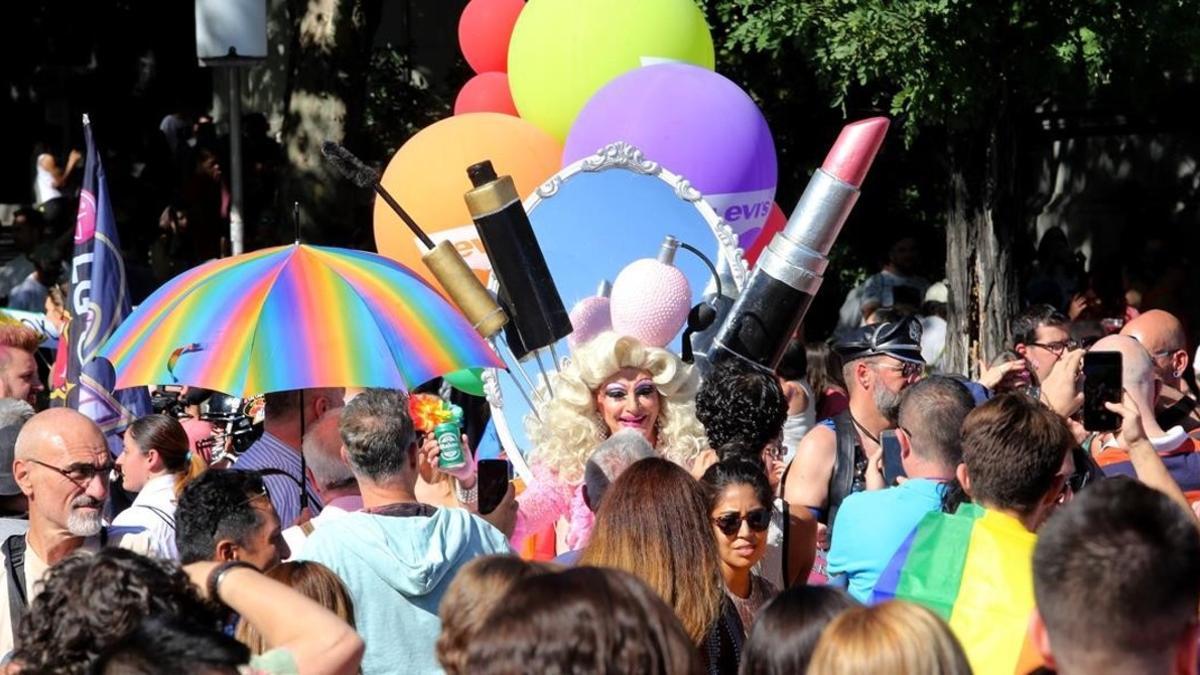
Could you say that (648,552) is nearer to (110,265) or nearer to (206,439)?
(206,439)

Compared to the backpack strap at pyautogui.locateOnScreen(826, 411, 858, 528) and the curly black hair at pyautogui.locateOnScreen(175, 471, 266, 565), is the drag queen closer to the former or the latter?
the backpack strap at pyautogui.locateOnScreen(826, 411, 858, 528)

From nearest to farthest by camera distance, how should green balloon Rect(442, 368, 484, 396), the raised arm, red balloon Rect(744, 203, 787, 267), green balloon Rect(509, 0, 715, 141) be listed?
the raised arm → green balloon Rect(442, 368, 484, 396) → red balloon Rect(744, 203, 787, 267) → green balloon Rect(509, 0, 715, 141)

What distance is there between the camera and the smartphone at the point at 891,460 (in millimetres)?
5543

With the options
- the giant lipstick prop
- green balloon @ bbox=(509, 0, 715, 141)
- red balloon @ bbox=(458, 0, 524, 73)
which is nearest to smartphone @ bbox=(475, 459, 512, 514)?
the giant lipstick prop

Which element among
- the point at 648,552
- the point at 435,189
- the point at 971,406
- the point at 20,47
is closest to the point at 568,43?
the point at 435,189

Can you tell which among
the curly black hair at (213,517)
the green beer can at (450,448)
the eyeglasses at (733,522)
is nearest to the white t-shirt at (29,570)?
the curly black hair at (213,517)

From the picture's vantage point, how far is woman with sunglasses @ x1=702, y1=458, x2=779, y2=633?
14.4ft

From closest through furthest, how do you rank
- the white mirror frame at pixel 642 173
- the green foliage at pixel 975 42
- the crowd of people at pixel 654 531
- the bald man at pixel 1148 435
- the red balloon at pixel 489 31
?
the crowd of people at pixel 654 531 < the bald man at pixel 1148 435 < the white mirror frame at pixel 642 173 < the green foliage at pixel 975 42 < the red balloon at pixel 489 31

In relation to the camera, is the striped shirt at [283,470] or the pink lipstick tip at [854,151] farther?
the pink lipstick tip at [854,151]

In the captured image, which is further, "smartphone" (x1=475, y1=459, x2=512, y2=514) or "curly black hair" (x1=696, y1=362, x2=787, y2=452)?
"curly black hair" (x1=696, y1=362, x2=787, y2=452)

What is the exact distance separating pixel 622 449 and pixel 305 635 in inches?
74.8

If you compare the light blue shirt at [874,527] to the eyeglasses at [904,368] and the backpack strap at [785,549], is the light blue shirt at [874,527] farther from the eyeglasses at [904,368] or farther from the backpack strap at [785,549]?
the eyeglasses at [904,368]

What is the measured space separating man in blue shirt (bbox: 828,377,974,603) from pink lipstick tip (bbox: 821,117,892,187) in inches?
77.3

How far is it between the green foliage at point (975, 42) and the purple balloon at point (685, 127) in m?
1.28
